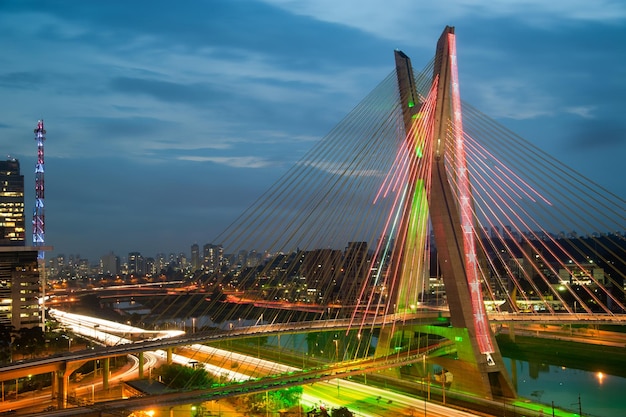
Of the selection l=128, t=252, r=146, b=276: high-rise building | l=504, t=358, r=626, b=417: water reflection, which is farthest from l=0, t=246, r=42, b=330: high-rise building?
l=128, t=252, r=146, b=276: high-rise building

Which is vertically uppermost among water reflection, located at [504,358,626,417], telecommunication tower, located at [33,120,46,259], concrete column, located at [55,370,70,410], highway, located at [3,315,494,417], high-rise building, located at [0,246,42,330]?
telecommunication tower, located at [33,120,46,259]

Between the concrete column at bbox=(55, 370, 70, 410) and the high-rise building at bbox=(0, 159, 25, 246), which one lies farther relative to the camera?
the high-rise building at bbox=(0, 159, 25, 246)

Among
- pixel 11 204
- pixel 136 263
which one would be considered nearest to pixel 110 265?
pixel 136 263

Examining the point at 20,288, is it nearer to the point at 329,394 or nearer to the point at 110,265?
the point at 329,394

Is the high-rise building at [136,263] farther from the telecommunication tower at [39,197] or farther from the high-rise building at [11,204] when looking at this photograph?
the telecommunication tower at [39,197]

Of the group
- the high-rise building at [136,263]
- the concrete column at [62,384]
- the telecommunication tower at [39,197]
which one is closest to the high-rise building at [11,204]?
the telecommunication tower at [39,197]

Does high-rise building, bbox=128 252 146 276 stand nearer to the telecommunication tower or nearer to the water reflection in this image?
the telecommunication tower
